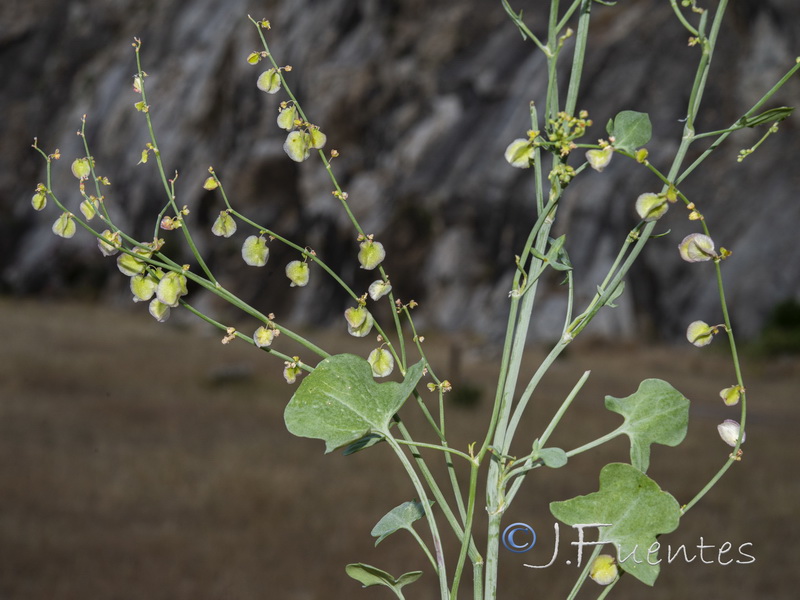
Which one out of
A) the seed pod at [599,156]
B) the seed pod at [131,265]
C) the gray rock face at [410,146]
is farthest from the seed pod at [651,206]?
the gray rock face at [410,146]

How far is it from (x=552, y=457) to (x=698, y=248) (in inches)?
7.8

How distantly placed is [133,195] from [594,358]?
15318mm

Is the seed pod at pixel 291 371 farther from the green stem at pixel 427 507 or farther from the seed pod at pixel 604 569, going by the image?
the seed pod at pixel 604 569

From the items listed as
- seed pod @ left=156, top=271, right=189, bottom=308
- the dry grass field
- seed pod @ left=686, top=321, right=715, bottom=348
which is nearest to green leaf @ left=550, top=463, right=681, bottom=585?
seed pod @ left=686, top=321, right=715, bottom=348

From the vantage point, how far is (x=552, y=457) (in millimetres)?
594

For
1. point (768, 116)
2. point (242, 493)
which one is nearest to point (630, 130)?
point (768, 116)

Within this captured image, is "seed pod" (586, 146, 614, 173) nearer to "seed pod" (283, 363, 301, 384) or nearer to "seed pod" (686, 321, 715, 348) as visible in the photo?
"seed pod" (686, 321, 715, 348)

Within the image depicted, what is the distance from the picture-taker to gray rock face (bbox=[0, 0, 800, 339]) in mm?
16172

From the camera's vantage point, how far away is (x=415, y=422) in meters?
8.07

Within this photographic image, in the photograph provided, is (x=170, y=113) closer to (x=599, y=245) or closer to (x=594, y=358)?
(x=599, y=245)

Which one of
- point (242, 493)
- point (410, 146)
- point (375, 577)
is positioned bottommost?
point (242, 493)

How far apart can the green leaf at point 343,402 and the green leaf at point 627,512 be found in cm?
15

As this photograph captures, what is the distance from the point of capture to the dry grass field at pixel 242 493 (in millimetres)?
4289

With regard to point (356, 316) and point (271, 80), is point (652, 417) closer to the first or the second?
point (356, 316)
